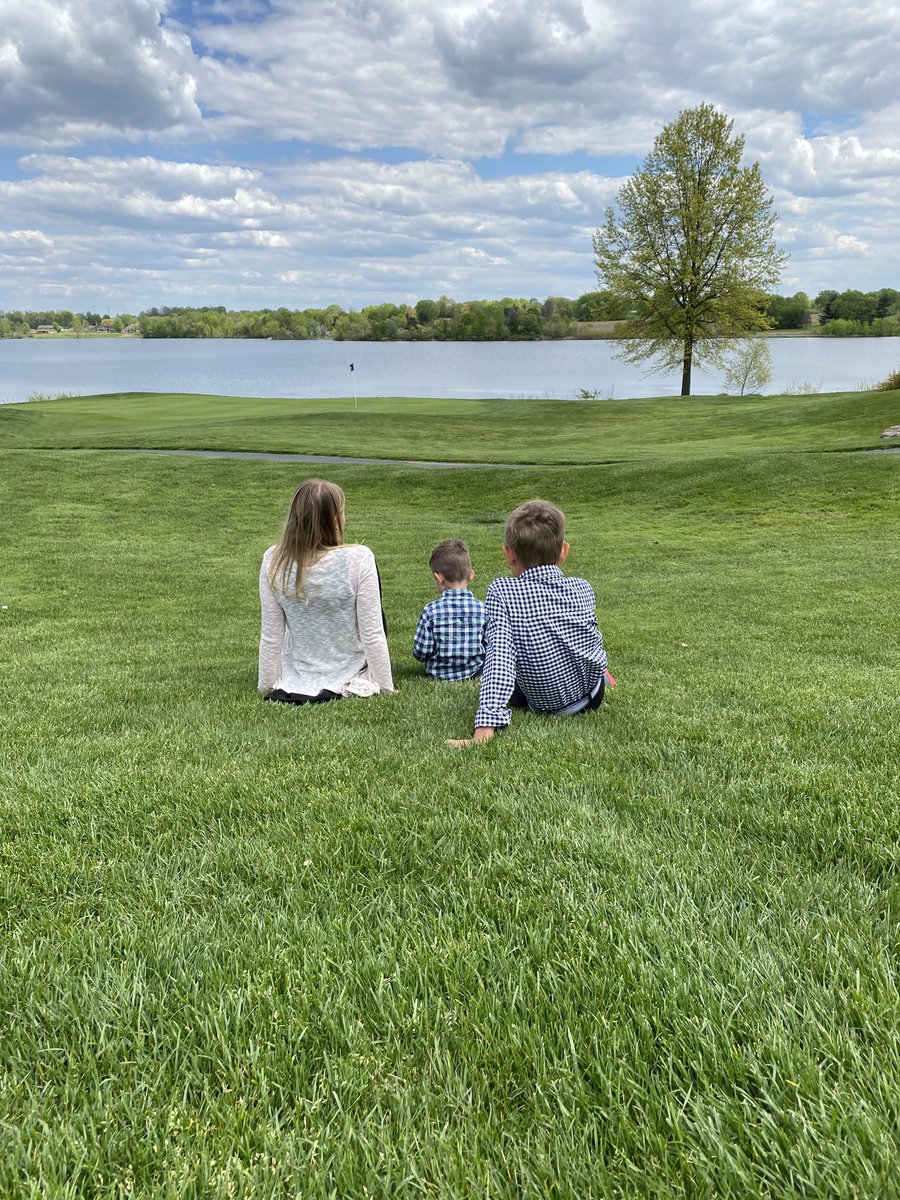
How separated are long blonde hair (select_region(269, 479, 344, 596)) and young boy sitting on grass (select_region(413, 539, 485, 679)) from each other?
0.96 meters

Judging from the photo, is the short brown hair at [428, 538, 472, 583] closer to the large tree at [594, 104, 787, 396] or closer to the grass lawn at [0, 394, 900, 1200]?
the grass lawn at [0, 394, 900, 1200]

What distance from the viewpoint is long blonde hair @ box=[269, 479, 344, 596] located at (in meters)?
4.99

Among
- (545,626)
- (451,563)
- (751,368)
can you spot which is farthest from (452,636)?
(751,368)

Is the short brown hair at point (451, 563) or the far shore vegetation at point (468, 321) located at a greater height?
the far shore vegetation at point (468, 321)

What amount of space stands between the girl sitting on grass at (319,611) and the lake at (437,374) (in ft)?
152

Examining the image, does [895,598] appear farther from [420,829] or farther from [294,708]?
[420,829]

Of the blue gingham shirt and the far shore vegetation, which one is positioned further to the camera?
the far shore vegetation

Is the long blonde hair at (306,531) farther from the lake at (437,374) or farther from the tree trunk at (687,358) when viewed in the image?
the lake at (437,374)

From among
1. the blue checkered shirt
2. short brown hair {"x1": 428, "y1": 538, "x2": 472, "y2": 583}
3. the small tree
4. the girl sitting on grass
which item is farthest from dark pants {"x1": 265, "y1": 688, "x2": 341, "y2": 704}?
the small tree

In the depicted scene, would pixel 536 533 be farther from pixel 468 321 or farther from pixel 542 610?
pixel 468 321

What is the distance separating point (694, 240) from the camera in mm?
37906

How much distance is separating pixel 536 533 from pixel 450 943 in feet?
8.67

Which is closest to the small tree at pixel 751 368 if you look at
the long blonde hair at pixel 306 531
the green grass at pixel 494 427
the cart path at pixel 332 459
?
the green grass at pixel 494 427

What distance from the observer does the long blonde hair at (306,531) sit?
499cm
